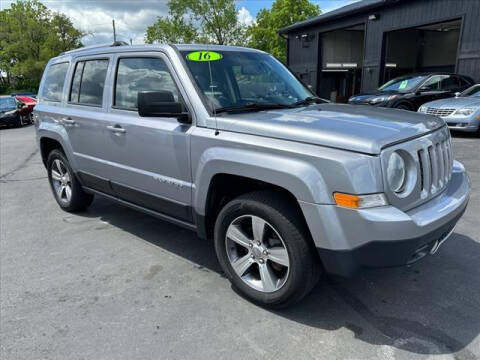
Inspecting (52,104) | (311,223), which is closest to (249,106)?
(311,223)

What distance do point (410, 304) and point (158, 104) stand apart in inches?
94.3

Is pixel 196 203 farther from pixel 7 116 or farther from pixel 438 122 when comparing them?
pixel 7 116

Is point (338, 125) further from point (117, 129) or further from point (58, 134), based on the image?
Result: point (58, 134)

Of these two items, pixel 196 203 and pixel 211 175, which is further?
pixel 196 203

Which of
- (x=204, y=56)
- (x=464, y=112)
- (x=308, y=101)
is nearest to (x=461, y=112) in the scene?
(x=464, y=112)

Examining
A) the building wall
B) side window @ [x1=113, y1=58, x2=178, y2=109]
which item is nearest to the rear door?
side window @ [x1=113, y1=58, x2=178, y2=109]

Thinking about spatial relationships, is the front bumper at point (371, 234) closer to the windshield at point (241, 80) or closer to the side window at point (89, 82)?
the windshield at point (241, 80)

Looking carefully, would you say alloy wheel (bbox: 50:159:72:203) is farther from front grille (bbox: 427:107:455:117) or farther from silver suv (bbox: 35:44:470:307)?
front grille (bbox: 427:107:455:117)

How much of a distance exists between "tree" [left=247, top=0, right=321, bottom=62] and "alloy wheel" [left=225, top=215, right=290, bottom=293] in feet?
140

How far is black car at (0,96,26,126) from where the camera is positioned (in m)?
17.4

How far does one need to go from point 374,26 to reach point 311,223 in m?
18.4

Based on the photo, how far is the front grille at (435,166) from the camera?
2.56 m

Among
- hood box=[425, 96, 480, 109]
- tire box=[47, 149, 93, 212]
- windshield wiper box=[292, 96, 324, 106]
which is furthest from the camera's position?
hood box=[425, 96, 480, 109]

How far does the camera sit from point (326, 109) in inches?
132
